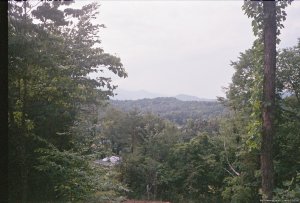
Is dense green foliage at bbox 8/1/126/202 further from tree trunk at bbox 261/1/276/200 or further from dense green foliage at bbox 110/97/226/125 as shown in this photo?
dense green foliage at bbox 110/97/226/125

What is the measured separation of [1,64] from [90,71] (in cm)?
1555

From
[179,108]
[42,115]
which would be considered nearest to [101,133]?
[42,115]

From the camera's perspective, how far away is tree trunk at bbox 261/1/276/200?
21.8 ft

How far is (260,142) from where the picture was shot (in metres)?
7.02

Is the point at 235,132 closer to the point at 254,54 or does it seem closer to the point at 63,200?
the point at 63,200

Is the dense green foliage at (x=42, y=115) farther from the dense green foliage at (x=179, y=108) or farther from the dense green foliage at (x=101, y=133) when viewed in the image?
the dense green foliage at (x=179, y=108)

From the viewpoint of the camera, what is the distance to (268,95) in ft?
21.8

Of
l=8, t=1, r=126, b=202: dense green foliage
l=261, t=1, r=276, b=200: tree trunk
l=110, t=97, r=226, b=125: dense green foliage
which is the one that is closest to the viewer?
→ l=261, t=1, r=276, b=200: tree trunk

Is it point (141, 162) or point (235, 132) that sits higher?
point (235, 132)

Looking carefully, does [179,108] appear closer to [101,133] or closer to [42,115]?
[101,133]

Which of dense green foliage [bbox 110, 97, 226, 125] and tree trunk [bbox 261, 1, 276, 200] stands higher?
dense green foliage [bbox 110, 97, 226, 125]

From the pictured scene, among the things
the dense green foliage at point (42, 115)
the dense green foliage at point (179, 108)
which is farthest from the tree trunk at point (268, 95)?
the dense green foliage at point (179, 108)

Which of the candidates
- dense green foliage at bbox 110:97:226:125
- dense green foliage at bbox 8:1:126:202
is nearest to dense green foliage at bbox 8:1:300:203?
dense green foliage at bbox 8:1:126:202

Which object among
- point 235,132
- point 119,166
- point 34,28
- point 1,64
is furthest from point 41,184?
point 119,166
